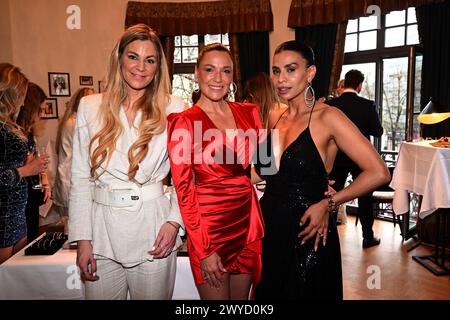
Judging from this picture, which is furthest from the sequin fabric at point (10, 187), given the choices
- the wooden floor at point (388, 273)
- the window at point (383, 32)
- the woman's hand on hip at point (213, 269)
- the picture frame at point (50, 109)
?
the window at point (383, 32)

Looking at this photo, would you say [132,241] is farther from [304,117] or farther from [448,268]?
[448,268]

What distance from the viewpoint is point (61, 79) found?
6605 millimetres

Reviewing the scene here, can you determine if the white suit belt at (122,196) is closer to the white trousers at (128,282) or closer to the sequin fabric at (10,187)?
the white trousers at (128,282)

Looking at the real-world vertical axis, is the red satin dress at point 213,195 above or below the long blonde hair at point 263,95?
below

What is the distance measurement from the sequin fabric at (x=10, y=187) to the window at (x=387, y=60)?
195 inches

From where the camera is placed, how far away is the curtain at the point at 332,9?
5305mm

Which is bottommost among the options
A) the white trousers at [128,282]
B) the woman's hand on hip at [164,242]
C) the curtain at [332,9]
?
the white trousers at [128,282]

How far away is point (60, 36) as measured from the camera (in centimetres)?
655

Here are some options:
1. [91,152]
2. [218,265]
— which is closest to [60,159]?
[91,152]

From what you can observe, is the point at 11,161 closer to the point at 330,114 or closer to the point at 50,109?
the point at 330,114

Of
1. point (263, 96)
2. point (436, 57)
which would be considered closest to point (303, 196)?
point (263, 96)

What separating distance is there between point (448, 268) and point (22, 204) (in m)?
4.02

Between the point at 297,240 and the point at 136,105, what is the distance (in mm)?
948

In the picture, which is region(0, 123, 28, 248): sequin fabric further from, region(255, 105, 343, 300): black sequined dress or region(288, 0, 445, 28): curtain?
region(288, 0, 445, 28): curtain
